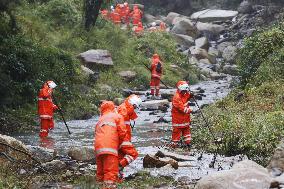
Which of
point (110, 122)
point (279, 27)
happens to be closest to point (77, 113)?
point (279, 27)

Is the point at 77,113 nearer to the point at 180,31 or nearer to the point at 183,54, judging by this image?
the point at 183,54

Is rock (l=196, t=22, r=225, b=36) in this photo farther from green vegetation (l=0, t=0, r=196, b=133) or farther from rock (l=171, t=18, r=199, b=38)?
green vegetation (l=0, t=0, r=196, b=133)

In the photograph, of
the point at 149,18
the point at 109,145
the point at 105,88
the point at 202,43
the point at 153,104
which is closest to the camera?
the point at 109,145

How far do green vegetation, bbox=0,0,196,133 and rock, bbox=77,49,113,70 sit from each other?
0.46 m

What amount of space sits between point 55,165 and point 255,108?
7.08 metres

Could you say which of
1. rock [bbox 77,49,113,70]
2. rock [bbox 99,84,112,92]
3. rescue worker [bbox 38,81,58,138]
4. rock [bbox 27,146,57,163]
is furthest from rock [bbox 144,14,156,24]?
rock [bbox 27,146,57,163]

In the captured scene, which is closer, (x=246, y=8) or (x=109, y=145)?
(x=109, y=145)

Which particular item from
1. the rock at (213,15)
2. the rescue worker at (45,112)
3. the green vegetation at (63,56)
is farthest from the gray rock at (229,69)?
the rescue worker at (45,112)

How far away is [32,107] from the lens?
18.5m

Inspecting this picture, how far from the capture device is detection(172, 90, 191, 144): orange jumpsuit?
13172mm

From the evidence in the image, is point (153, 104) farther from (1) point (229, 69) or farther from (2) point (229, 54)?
(2) point (229, 54)

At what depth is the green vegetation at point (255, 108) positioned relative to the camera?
439 inches

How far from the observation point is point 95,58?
25.8 meters

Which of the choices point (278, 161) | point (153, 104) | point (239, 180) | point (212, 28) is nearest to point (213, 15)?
point (212, 28)
